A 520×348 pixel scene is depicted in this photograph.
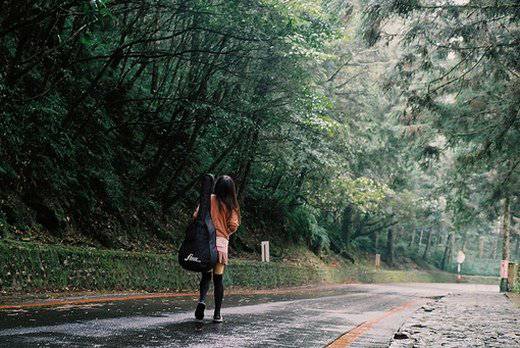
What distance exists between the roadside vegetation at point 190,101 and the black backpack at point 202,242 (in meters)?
3.12

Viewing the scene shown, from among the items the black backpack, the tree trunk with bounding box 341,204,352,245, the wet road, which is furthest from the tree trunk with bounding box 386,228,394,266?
the black backpack

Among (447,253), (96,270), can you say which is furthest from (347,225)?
(96,270)

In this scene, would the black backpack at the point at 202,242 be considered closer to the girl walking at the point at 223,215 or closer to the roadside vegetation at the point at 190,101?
the girl walking at the point at 223,215

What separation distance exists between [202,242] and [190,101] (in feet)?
28.8

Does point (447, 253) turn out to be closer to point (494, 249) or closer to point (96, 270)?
point (494, 249)

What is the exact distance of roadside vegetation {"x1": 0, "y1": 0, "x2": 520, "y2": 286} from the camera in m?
12.3

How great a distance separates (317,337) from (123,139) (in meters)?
12.8

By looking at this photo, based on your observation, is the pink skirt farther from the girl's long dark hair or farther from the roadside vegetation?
the roadside vegetation

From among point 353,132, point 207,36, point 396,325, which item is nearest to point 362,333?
point 396,325

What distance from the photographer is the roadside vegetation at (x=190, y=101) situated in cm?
1231

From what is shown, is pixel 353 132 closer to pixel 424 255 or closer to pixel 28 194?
pixel 28 194

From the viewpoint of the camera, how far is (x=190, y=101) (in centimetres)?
1513

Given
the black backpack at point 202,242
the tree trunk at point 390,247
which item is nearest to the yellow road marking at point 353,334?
the black backpack at point 202,242

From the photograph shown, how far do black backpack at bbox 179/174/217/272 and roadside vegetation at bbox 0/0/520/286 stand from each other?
10.2 ft
